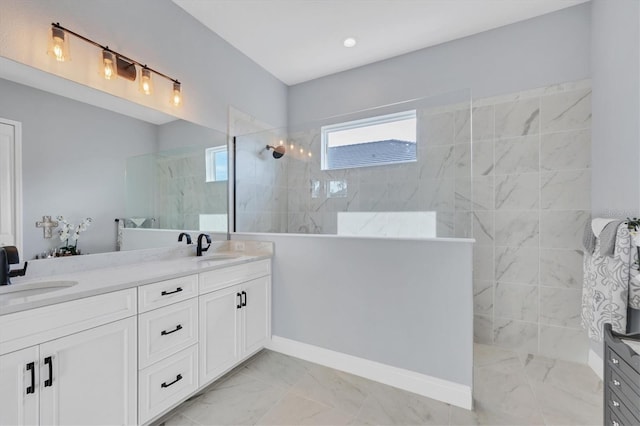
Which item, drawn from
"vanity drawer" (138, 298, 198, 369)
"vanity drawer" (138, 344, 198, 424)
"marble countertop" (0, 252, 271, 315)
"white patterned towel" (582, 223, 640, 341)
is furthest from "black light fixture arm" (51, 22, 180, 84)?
"white patterned towel" (582, 223, 640, 341)

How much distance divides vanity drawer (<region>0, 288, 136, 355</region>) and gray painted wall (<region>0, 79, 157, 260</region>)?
571 mm

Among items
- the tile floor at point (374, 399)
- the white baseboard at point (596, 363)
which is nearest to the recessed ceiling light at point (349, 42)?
the tile floor at point (374, 399)

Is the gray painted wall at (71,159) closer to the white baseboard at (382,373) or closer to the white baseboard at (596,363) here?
the white baseboard at (382,373)

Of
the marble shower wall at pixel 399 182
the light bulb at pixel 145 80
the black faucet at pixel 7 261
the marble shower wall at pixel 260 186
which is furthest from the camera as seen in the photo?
the marble shower wall at pixel 260 186

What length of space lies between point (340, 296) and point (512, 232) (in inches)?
65.3

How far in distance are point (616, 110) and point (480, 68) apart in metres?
1.10

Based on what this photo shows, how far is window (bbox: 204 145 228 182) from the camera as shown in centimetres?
251

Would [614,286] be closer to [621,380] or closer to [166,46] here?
[621,380]

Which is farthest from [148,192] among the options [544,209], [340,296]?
[544,209]

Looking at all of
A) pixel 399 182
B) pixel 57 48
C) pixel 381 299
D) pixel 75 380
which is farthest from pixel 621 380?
pixel 57 48

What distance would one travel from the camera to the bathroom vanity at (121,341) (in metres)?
1.06

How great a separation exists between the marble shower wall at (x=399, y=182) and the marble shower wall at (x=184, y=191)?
78 cm

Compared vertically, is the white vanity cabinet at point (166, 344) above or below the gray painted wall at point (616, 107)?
below

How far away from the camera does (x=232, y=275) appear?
6.54 feet
